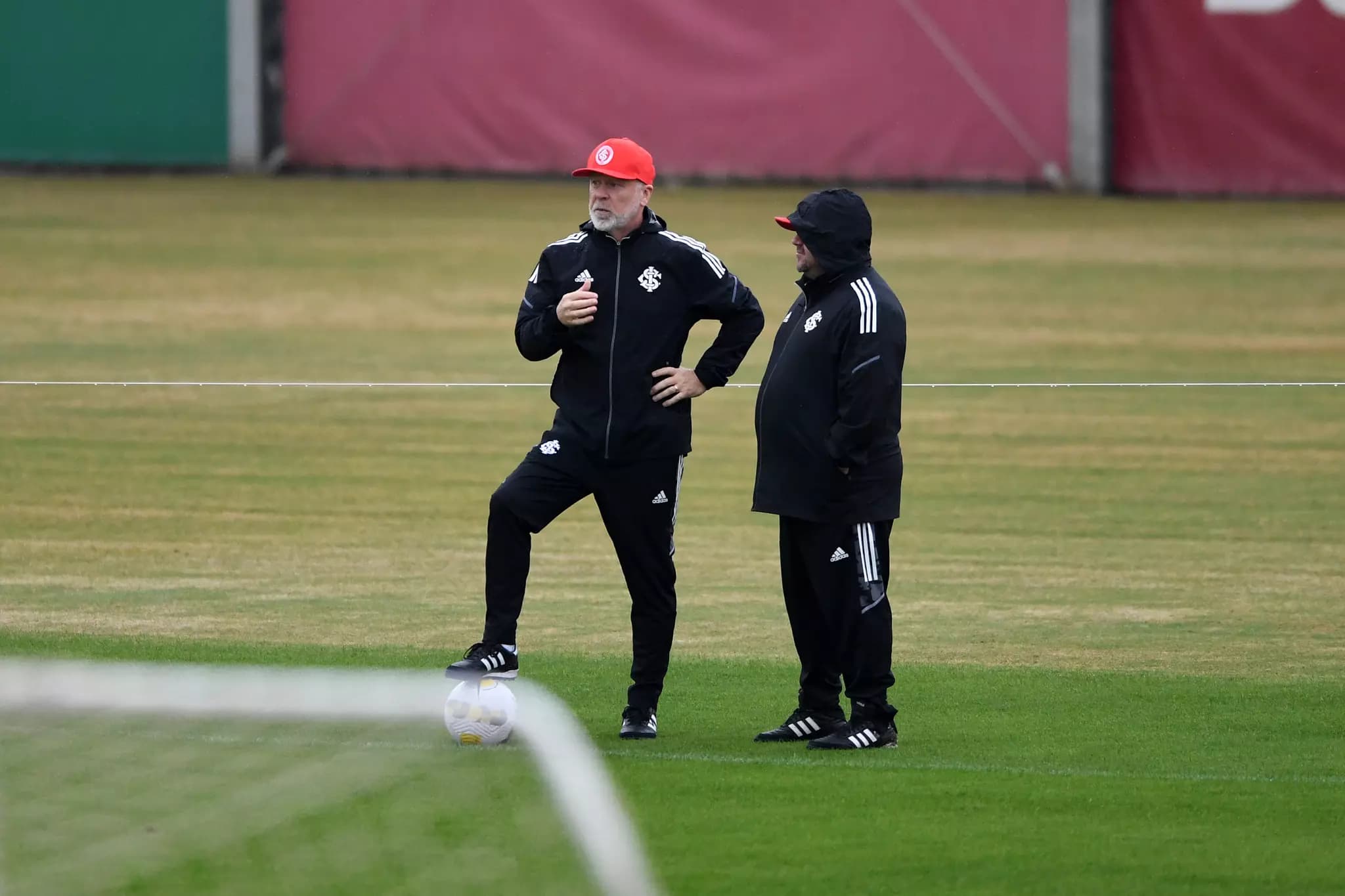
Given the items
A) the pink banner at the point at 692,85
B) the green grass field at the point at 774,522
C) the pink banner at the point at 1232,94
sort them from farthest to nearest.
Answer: the pink banner at the point at 692,85 → the pink banner at the point at 1232,94 → the green grass field at the point at 774,522

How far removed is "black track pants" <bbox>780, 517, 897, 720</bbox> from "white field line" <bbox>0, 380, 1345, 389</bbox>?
31.0 feet

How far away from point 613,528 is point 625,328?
28.3 inches

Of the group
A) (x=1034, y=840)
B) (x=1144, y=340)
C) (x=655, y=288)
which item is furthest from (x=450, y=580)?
(x=1144, y=340)

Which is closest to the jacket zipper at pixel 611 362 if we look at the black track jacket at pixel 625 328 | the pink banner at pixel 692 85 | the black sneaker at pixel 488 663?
the black track jacket at pixel 625 328

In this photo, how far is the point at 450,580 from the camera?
1139 centimetres

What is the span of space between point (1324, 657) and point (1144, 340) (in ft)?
33.1

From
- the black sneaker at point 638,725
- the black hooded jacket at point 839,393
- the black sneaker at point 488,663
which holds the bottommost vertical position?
the black sneaker at point 638,725

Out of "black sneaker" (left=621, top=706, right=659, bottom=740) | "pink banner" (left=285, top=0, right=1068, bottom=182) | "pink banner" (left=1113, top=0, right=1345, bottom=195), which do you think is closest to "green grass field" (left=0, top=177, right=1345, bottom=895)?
"black sneaker" (left=621, top=706, right=659, bottom=740)

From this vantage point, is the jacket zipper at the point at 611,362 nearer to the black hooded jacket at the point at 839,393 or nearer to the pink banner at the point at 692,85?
the black hooded jacket at the point at 839,393

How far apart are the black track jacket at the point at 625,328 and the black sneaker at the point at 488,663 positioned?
782mm

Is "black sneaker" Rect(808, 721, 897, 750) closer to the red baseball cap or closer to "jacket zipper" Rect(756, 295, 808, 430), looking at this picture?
"jacket zipper" Rect(756, 295, 808, 430)

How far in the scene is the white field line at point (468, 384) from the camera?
680 inches

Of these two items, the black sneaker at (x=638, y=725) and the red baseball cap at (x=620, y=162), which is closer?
the red baseball cap at (x=620, y=162)

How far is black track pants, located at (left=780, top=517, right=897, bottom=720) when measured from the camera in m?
7.55
